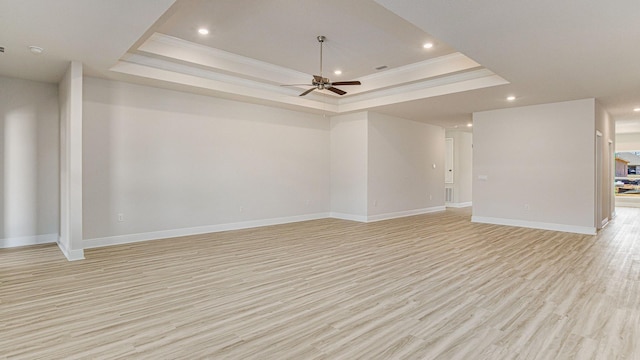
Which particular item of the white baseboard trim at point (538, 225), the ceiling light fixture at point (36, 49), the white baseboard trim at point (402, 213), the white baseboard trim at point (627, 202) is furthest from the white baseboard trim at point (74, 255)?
the white baseboard trim at point (627, 202)

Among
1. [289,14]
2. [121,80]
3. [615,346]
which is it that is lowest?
[615,346]

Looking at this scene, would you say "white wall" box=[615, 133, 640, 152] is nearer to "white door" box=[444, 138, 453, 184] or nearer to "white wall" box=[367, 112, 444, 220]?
"white door" box=[444, 138, 453, 184]

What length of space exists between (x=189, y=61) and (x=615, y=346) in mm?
5935

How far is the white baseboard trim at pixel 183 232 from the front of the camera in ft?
17.9

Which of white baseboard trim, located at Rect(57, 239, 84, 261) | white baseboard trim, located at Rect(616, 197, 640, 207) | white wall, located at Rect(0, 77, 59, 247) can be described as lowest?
white baseboard trim, located at Rect(57, 239, 84, 261)

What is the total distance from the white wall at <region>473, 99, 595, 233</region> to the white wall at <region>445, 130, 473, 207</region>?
151 inches

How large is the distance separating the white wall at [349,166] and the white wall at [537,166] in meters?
2.69

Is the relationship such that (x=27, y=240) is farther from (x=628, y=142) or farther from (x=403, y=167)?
(x=628, y=142)

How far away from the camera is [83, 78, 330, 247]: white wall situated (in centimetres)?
548

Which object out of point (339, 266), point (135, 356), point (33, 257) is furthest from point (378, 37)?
point (33, 257)

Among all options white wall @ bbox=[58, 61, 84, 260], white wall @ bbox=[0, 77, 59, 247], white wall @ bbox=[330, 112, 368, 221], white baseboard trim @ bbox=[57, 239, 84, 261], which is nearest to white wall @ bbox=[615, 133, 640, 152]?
white wall @ bbox=[330, 112, 368, 221]

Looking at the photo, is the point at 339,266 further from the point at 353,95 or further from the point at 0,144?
the point at 0,144

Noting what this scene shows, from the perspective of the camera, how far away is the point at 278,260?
4566mm

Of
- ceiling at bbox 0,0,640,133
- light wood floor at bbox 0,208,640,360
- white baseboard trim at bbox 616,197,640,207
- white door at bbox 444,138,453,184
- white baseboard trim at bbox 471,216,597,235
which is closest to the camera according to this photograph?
light wood floor at bbox 0,208,640,360
